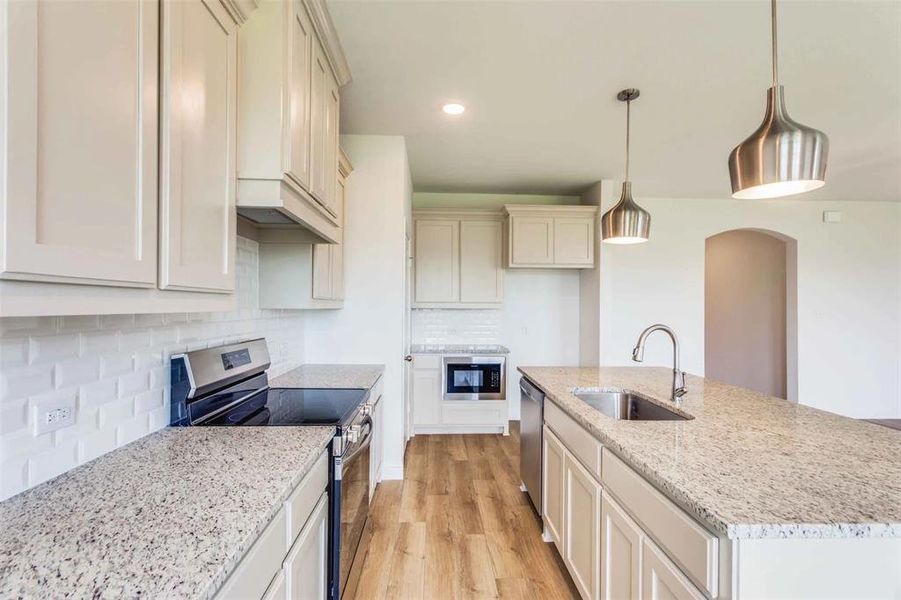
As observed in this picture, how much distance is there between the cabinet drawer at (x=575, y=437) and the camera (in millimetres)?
1614

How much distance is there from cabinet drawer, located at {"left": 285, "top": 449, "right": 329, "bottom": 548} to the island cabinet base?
1.01 metres

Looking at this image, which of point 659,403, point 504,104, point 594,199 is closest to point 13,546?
point 659,403

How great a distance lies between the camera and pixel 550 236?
4387mm

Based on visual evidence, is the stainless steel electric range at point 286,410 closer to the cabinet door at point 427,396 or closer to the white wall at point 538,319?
the cabinet door at point 427,396

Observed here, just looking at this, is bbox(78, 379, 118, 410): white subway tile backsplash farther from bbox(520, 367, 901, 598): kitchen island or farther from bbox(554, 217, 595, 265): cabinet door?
bbox(554, 217, 595, 265): cabinet door

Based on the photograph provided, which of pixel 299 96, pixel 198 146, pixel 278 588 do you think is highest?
pixel 299 96

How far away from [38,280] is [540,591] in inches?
87.3

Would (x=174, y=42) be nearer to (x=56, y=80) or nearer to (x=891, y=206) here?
(x=56, y=80)

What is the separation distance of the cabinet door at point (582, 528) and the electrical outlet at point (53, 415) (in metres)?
1.70

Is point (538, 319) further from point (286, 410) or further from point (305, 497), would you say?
point (305, 497)

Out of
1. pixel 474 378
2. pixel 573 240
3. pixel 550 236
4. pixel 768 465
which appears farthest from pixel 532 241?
pixel 768 465

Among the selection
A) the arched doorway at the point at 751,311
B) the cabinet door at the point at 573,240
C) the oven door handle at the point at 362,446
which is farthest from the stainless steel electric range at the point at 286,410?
the arched doorway at the point at 751,311

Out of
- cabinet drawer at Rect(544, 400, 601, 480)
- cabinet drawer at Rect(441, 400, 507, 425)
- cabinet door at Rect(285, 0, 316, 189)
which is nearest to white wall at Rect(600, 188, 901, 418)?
cabinet drawer at Rect(441, 400, 507, 425)

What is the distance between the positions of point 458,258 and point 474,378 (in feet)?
4.26
